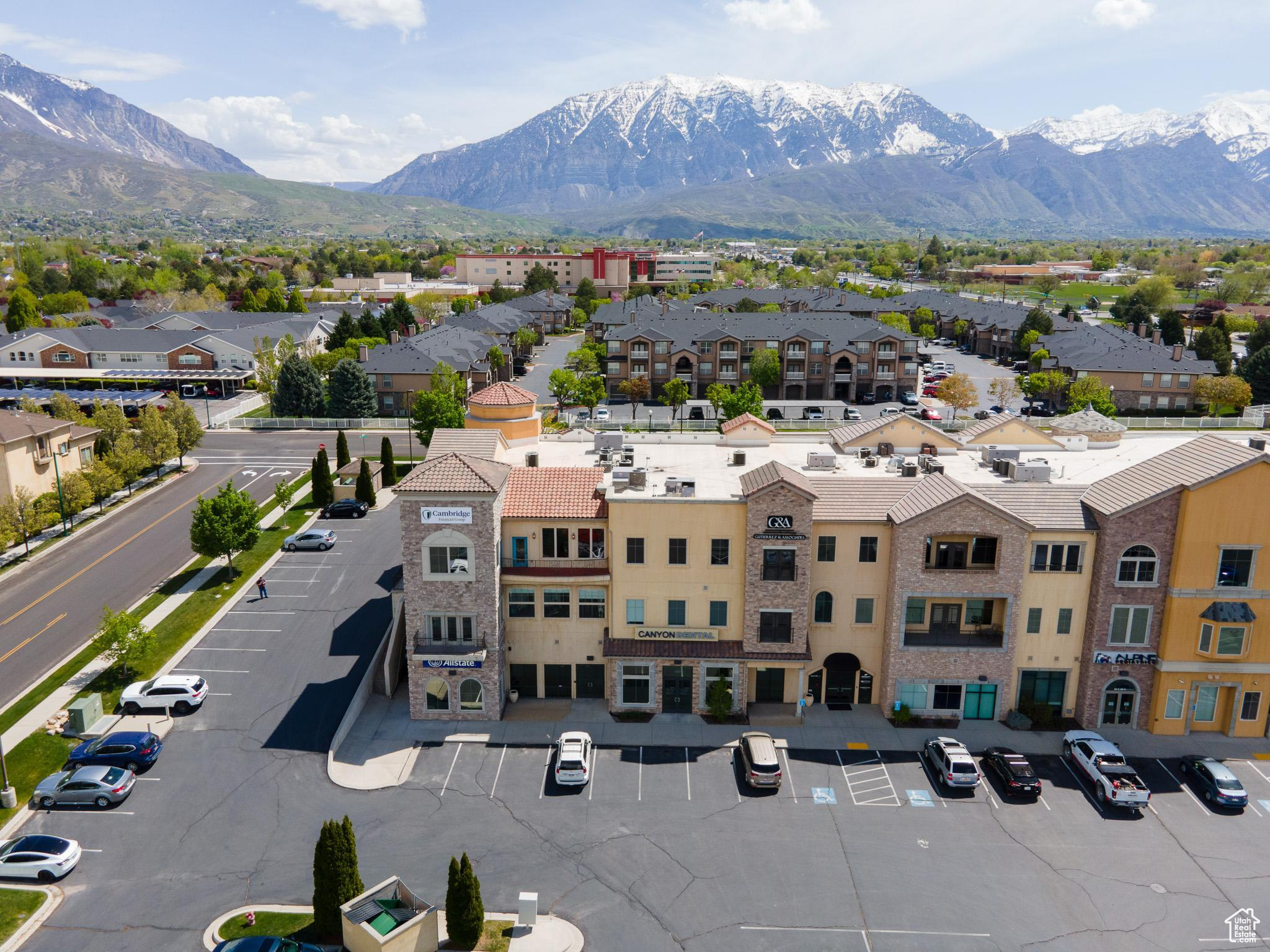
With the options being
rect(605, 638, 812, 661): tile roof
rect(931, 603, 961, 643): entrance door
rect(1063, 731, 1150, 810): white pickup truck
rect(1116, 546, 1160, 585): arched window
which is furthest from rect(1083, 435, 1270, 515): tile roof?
rect(605, 638, 812, 661): tile roof

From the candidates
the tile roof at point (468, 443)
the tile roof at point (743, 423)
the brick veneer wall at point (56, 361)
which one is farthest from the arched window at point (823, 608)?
the brick veneer wall at point (56, 361)

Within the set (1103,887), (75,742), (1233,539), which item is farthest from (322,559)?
(1233,539)

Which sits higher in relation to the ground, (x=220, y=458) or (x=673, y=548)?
(x=673, y=548)

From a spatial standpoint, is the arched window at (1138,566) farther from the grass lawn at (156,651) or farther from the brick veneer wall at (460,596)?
the grass lawn at (156,651)

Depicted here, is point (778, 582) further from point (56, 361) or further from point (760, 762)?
point (56, 361)

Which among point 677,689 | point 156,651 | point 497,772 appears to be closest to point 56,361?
point 156,651

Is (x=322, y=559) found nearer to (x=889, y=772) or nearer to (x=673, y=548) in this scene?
(x=673, y=548)
